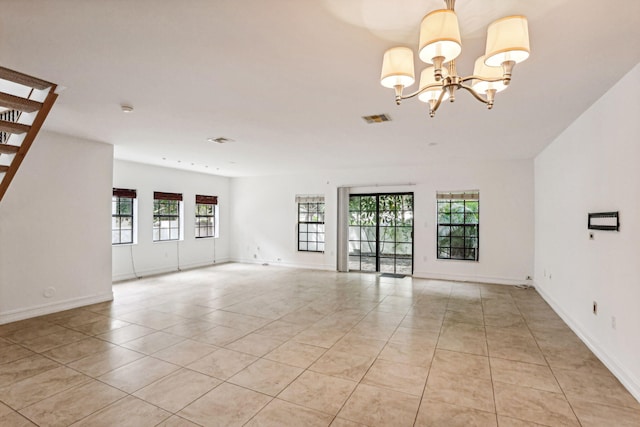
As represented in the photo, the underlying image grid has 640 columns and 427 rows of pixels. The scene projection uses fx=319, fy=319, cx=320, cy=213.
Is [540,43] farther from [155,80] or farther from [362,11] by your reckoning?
[155,80]

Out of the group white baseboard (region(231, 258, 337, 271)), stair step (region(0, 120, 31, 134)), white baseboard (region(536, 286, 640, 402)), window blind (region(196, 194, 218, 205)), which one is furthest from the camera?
window blind (region(196, 194, 218, 205))

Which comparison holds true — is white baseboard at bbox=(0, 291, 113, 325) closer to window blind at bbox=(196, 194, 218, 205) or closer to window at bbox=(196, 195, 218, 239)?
window at bbox=(196, 195, 218, 239)

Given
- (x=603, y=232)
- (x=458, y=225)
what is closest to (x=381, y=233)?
(x=458, y=225)

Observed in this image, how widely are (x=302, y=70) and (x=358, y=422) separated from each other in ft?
8.81

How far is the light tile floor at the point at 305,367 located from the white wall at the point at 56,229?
15.6 inches

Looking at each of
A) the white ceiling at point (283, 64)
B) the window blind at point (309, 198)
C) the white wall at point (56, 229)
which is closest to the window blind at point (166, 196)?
the white wall at point (56, 229)

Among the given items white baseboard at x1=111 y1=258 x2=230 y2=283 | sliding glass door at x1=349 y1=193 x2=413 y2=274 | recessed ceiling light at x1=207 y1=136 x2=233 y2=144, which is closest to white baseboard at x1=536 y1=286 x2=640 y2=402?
sliding glass door at x1=349 y1=193 x2=413 y2=274

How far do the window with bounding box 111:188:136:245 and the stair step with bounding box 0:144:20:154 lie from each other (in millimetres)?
3842

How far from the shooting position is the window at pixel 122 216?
679cm

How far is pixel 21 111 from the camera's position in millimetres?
3123

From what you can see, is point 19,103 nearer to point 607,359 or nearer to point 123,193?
point 123,193

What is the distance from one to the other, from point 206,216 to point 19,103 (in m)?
6.32

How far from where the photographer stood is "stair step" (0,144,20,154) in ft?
9.85

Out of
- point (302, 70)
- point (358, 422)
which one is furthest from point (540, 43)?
point (358, 422)
